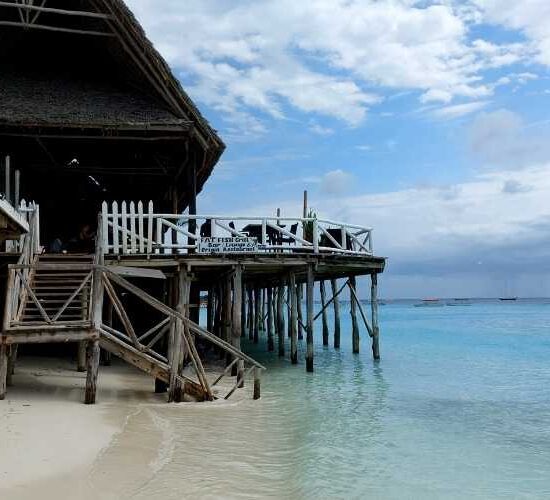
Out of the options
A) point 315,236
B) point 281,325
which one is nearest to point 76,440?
point 315,236

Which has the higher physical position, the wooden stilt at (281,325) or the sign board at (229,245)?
the sign board at (229,245)

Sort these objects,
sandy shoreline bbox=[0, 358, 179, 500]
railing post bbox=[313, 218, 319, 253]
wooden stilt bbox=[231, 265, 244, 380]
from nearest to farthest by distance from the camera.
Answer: sandy shoreline bbox=[0, 358, 179, 500]
wooden stilt bbox=[231, 265, 244, 380]
railing post bbox=[313, 218, 319, 253]

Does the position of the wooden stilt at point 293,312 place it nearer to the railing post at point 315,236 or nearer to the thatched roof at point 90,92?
the railing post at point 315,236

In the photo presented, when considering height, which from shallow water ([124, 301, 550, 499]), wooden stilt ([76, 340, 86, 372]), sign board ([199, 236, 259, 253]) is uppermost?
A: sign board ([199, 236, 259, 253])

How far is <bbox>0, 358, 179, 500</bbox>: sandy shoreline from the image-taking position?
652 cm

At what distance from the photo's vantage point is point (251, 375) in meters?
16.6

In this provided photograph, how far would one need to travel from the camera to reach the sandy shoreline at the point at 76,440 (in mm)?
6523

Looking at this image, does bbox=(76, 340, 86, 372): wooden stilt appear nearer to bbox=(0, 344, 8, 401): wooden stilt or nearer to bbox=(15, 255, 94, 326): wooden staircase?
bbox=(15, 255, 94, 326): wooden staircase

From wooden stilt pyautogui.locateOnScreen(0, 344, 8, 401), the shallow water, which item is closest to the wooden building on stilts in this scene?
wooden stilt pyautogui.locateOnScreen(0, 344, 8, 401)

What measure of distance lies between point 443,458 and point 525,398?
7.50 m

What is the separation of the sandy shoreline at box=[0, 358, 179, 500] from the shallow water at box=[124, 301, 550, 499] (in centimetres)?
29

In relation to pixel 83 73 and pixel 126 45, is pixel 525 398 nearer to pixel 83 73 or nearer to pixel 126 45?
pixel 126 45

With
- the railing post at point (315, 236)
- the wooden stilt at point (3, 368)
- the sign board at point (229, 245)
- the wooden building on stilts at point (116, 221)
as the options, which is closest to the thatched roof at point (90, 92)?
the wooden building on stilts at point (116, 221)

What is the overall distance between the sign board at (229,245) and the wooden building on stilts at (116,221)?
26 millimetres
